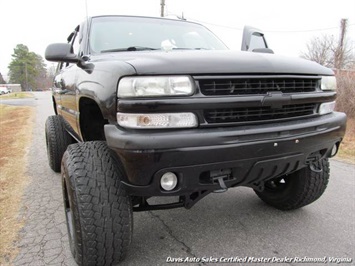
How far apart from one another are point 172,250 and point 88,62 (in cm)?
160

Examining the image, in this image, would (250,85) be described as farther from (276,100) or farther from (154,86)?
(154,86)

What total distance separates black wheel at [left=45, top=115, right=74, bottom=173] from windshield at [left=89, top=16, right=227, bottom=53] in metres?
1.71

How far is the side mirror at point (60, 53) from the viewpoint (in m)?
2.42

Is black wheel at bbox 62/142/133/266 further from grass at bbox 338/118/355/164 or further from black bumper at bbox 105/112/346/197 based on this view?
grass at bbox 338/118/355/164

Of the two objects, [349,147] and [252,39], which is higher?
[252,39]

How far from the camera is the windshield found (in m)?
2.84

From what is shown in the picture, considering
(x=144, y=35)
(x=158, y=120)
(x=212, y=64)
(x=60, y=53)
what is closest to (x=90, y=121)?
(x=60, y=53)

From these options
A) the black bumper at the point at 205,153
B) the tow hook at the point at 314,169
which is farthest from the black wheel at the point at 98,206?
Answer: the tow hook at the point at 314,169

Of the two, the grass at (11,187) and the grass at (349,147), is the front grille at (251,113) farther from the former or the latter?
the grass at (349,147)

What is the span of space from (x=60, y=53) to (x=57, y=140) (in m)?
1.95

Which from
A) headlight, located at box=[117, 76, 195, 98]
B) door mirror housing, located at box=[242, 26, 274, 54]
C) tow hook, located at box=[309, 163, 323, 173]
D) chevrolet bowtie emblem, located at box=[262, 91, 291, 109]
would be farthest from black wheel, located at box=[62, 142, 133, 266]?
door mirror housing, located at box=[242, 26, 274, 54]

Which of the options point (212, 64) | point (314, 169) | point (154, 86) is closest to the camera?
point (154, 86)

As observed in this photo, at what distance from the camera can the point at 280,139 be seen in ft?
6.38

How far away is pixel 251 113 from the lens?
193 centimetres
